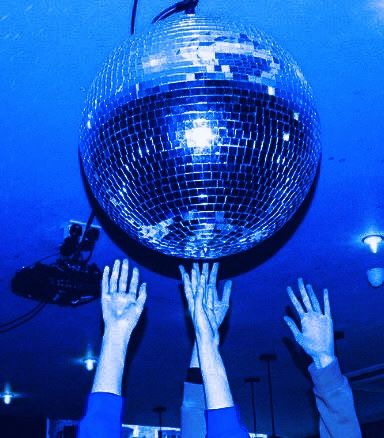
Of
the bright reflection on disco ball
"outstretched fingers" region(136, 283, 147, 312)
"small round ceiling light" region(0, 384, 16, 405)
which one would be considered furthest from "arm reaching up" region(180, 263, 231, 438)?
"small round ceiling light" region(0, 384, 16, 405)

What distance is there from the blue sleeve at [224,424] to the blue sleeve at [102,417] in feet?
0.59

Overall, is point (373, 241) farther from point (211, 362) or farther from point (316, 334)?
point (211, 362)

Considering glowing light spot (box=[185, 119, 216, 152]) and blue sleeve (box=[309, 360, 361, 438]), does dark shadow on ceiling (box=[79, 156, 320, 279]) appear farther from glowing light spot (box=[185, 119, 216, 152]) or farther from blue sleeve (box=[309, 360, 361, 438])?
glowing light spot (box=[185, 119, 216, 152])

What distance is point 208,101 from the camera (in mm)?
1024

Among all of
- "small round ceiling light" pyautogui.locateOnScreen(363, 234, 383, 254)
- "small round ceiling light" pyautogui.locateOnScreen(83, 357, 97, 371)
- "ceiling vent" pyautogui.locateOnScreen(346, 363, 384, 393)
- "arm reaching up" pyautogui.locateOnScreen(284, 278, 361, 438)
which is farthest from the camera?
"ceiling vent" pyautogui.locateOnScreen(346, 363, 384, 393)

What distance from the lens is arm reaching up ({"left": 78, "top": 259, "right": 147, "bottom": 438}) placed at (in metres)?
1.25

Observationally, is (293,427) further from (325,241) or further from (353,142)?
(353,142)

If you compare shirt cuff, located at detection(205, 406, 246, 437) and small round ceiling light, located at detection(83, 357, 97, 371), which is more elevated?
small round ceiling light, located at detection(83, 357, 97, 371)

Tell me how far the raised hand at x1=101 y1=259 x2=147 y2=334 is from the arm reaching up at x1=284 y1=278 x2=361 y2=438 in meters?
0.46

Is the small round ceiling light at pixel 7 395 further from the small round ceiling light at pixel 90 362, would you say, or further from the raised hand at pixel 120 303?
the raised hand at pixel 120 303

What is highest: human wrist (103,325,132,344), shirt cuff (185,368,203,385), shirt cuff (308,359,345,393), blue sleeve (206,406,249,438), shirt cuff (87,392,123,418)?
human wrist (103,325,132,344)

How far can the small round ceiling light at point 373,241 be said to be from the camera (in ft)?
12.1

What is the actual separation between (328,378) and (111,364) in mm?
546

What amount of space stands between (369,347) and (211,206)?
5313mm
